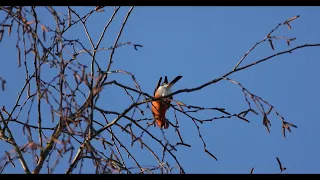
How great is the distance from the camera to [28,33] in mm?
1383

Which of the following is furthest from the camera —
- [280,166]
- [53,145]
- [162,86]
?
[162,86]

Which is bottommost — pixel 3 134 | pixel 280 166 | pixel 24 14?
pixel 280 166

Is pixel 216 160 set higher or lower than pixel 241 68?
lower

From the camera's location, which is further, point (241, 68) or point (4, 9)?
point (241, 68)

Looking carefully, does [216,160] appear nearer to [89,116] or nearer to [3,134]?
[89,116]
